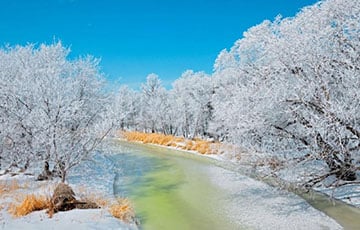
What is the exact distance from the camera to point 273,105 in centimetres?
1121

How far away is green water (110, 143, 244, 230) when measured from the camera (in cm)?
980

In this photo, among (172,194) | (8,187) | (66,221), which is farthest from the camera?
(172,194)

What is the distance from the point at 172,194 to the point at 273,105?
523cm

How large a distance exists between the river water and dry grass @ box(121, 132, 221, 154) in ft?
14.4

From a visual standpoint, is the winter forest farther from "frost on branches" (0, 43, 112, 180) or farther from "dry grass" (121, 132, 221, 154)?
"dry grass" (121, 132, 221, 154)

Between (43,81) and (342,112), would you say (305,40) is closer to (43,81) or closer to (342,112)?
(342,112)

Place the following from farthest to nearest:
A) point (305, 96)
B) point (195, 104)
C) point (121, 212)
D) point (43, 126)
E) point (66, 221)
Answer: point (195, 104) < point (43, 126) < point (305, 96) < point (121, 212) < point (66, 221)

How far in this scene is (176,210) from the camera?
11.1m

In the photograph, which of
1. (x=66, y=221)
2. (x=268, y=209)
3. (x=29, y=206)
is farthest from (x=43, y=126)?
(x=268, y=209)

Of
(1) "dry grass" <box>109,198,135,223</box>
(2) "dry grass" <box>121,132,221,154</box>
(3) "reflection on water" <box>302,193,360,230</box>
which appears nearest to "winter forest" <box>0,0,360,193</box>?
(3) "reflection on water" <box>302,193,360,230</box>

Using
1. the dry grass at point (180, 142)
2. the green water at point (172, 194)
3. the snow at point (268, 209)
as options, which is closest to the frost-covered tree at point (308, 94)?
the snow at point (268, 209)

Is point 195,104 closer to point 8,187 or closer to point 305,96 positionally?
point 305,96

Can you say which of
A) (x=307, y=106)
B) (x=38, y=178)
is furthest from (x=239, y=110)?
(x=38, y=178)

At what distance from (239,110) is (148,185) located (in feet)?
19.0
